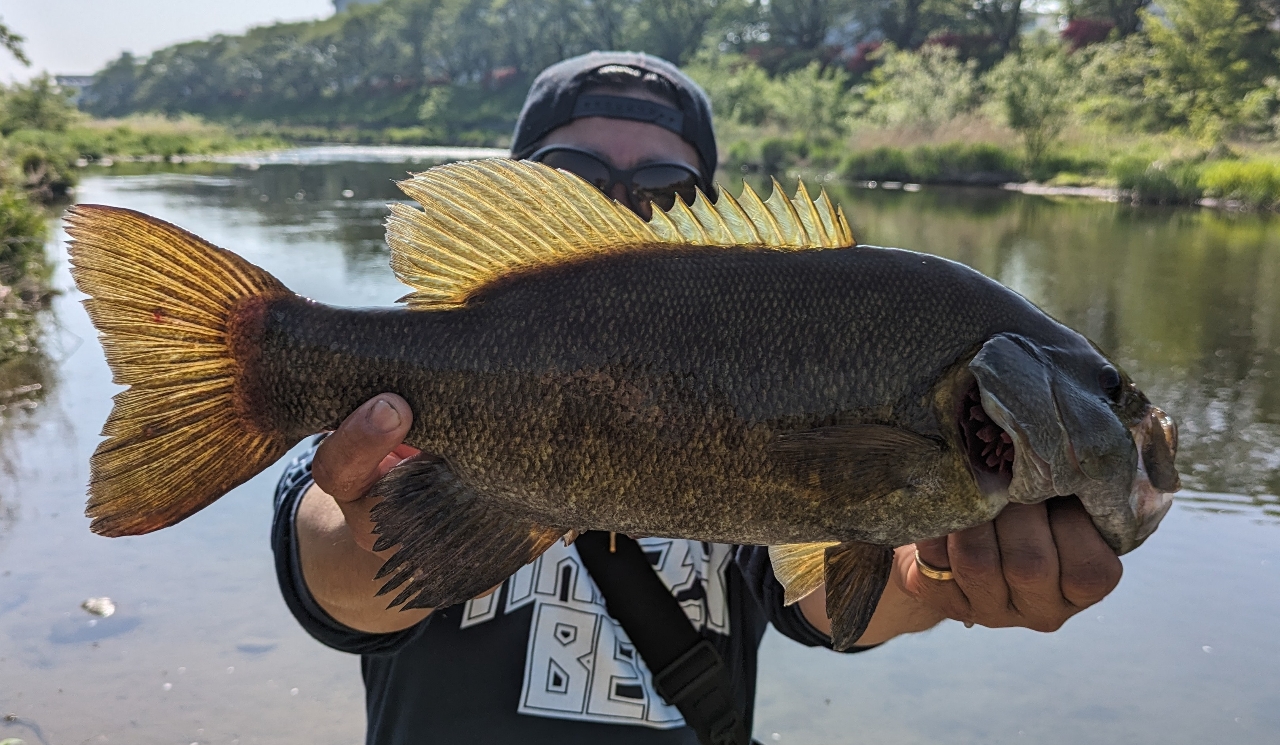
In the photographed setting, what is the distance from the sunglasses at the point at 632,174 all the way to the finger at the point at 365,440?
1600mm

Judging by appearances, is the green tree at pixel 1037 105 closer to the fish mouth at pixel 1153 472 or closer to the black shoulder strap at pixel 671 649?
the black shoulder strap at pixel 671 649

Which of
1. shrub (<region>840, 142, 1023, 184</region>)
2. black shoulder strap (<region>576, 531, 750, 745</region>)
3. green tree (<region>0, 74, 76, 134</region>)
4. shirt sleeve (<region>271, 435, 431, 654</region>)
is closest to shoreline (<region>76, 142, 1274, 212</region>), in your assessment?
shrub (<region>840, 142, 1023, 184</region>)

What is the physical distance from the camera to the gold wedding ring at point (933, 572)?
1.82 m

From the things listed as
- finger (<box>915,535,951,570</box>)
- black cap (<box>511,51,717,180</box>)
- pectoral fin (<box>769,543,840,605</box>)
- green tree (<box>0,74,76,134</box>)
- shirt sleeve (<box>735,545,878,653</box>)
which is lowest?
shirt sleeve (<box>735,545,878,653</box>)

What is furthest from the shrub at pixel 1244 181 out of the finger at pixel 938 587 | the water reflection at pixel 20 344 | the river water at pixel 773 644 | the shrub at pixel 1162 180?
the water reflection at pixel 20 344

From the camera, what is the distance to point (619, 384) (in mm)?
1543

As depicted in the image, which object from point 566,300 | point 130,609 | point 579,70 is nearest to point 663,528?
point 566,300

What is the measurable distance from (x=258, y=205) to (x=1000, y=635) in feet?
69.5

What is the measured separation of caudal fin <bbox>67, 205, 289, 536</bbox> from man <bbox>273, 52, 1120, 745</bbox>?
20 cm

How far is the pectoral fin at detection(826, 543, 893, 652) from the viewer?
5.27 ft

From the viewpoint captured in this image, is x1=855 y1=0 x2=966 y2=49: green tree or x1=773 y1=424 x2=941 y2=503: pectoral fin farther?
x1=855 y1=0 x2=966 y2=49: green tree

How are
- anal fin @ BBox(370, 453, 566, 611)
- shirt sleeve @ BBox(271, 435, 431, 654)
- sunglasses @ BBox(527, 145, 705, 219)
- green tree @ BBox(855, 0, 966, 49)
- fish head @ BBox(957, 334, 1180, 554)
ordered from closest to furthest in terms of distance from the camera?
fish head @ BBox(957, 334, 1180, 554) → anal fin @ BBox(370, 453, 566, 611) → shirt sleeve @ BBox(271, 435, 431, 654) → sunglasses @ BBox(527, 145, 705, 219) → green tree @ BBox(855, 0, 966, 49)

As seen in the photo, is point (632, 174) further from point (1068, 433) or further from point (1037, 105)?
point (1037, 105)

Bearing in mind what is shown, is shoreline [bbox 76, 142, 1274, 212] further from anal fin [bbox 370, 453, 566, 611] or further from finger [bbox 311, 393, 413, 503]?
anal fin [bbox 370, 453, 566, 611]
